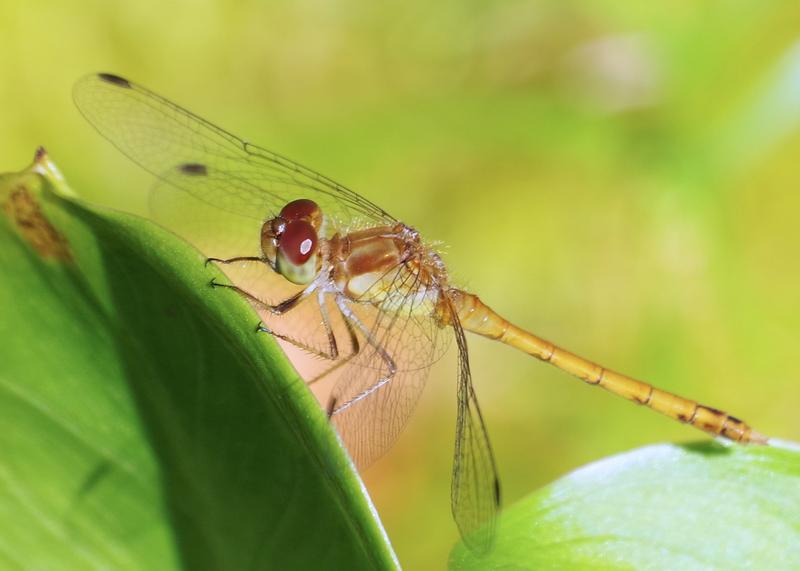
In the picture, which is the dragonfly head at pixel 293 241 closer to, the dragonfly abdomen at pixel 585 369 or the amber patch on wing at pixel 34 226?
the dragonfly abdomen at pixel 585 369

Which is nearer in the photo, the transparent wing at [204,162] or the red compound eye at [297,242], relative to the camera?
the red compound eye at [297,242]

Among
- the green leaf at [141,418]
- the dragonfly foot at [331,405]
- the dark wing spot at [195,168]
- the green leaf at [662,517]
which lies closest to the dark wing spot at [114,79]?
the dark wing spot at [195,168]

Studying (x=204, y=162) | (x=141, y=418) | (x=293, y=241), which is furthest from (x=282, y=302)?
(x=141, y=418)

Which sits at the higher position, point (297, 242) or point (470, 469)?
point (297, 242)

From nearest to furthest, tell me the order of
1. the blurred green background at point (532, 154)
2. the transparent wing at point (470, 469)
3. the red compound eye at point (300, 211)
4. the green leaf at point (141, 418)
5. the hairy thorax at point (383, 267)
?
the green leaf at point (141, 418) < the transparent wing at point (470, 469) < the red compound eye at point (300, 211) < the hairy thorax at point (383, 267) < the blurred green background at point (532, 154)

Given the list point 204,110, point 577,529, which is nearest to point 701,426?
point 577,529

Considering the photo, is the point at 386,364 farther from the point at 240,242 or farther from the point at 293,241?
the point at 240,242
